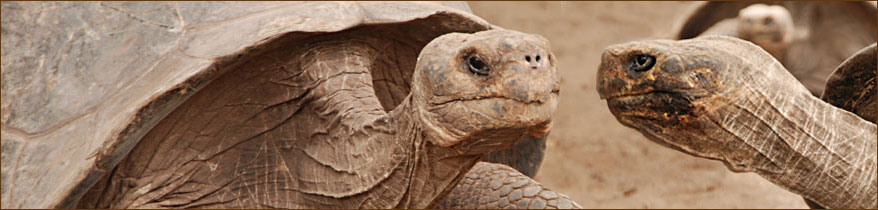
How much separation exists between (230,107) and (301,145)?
0.19 metres

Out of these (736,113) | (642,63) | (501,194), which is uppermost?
(642,63)

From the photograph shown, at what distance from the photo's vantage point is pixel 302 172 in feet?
7.52

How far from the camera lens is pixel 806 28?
6426 millimetres

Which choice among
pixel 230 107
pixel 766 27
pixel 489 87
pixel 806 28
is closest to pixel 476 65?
pixel 489 87

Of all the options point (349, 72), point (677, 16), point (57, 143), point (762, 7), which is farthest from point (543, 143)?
point (677, 16)

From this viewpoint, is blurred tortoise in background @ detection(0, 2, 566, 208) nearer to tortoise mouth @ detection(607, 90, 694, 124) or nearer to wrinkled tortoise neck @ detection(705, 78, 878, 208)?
tortoise mouth @ detection(607, 90, 694, 124)

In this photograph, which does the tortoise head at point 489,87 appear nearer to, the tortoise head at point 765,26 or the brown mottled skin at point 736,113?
the brown mottled skin at point 736,113

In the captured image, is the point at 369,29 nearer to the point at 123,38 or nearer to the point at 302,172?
the point at 302,172

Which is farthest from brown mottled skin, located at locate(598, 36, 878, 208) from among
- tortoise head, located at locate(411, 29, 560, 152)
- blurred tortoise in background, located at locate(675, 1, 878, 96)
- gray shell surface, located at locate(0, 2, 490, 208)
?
blurred tortoise in background, located at locate(675, 1, 878, 96)

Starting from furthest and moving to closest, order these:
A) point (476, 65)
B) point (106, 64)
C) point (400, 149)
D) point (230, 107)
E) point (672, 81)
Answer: point (106, 64), point (230, 107), point (400, 149), point (476, 65), point (672, 81)

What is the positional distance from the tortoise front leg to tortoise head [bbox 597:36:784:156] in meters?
0.66

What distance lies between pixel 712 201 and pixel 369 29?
8.53ft

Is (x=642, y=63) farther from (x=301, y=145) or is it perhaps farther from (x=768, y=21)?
(x=768, y=21)

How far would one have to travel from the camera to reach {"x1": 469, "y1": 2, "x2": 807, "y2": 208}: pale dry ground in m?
4.53
